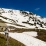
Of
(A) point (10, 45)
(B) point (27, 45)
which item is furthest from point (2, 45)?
(B) point (27, 45)

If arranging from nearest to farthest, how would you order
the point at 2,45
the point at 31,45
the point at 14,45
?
the point at 2,45, the point at 14,45, the point at 31,45

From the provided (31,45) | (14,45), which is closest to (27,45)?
(31,45)

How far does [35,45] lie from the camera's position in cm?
2977

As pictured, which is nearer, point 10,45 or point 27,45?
point 10,45

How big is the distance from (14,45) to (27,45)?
3444 mm

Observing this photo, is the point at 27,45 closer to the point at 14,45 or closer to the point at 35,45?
the point at 35,45

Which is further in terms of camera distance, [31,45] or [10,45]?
[31,45]

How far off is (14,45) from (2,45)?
264 cm

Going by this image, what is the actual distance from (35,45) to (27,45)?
5.36ft

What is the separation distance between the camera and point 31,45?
29469 millimetres

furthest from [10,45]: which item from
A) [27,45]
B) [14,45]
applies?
[27,45]

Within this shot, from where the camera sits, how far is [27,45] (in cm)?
2948

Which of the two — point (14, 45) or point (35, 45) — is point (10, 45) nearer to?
point (14, 45)

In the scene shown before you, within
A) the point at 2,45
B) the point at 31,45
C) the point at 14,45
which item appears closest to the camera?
the point at 2,45
